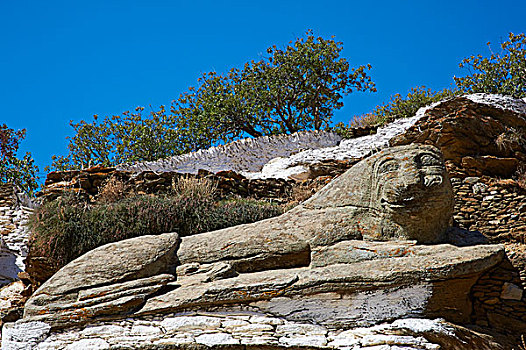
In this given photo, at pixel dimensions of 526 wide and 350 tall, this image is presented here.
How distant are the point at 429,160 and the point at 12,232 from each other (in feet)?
31.7

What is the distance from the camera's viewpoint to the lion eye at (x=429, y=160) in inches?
267

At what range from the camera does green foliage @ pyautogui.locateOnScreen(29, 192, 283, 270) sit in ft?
31.7

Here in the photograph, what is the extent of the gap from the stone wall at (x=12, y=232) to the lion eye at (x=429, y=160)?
879cm

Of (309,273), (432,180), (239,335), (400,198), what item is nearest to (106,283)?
(239,335)

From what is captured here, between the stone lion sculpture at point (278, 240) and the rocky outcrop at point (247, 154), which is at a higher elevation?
the rocky outcrop at point (247, 154)

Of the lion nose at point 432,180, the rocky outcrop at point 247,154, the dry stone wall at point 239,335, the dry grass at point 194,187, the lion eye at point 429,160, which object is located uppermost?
the rocky outcrop at point 247,154

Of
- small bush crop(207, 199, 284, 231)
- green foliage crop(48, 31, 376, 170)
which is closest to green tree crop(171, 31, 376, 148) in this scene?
green foliage crop(48, 31, 376, 170)

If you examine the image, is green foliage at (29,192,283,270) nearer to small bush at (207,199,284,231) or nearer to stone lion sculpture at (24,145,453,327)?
small bush at (207,199,284,231)

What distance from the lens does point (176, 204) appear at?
10.4 m

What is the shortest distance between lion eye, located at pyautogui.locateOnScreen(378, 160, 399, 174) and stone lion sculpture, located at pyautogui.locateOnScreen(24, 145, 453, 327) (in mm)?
13

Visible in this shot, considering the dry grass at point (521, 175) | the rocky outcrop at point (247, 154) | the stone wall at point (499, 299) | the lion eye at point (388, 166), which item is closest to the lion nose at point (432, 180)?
the lion eye at point (388, 166)

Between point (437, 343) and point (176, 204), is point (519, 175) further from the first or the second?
point (176, 204)

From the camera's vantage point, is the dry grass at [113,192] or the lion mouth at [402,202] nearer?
the lion mouth at [402,202]

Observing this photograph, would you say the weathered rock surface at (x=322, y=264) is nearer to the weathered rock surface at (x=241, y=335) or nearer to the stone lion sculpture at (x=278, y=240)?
the stone lion sculpture at (x=278, y=240)
